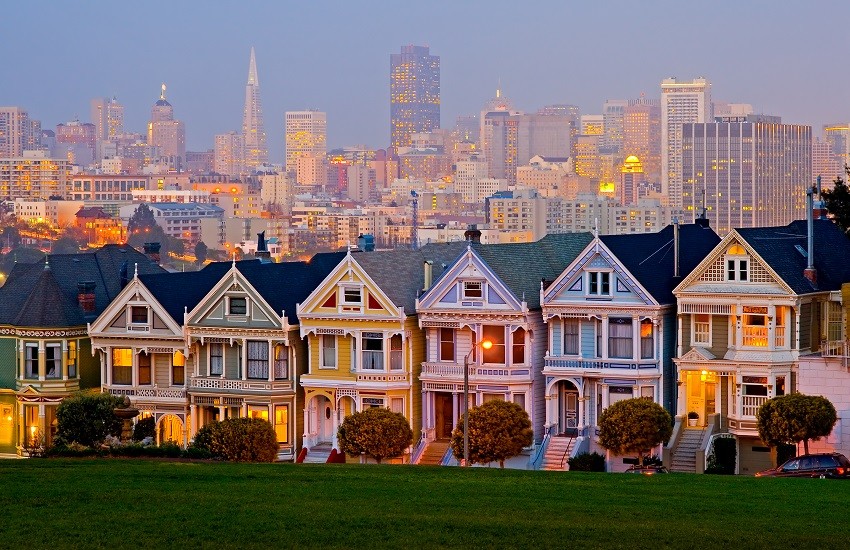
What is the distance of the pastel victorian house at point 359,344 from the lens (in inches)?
1909

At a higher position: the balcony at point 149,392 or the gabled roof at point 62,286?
the gabled roof at point 62,286

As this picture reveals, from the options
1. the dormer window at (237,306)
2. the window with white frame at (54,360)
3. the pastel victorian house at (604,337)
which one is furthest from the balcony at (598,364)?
the window with white frame at (54,360)

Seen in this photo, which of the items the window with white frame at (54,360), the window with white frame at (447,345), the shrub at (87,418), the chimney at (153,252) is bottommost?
the shrub at (87,418)

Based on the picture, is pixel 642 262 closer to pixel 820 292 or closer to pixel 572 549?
pixel 820 292

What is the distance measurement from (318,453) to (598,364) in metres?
7.98

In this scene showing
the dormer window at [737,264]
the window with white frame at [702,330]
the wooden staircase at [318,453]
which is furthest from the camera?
the wooden staircase at [318,453]

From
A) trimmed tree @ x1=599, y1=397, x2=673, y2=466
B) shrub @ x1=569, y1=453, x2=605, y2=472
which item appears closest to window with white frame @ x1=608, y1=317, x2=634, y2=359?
trimmed tree @ x1=599, y1=397, x2=673, y2=466

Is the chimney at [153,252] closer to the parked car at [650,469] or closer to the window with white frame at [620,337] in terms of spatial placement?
the window with white frame at [620,337]

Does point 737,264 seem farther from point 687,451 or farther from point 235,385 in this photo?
point 235,385

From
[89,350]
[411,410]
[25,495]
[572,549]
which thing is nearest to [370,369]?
[411,410]

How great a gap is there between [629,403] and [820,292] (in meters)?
5.30

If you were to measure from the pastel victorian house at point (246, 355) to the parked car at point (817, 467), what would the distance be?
15.1 metres

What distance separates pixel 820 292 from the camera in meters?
44.8

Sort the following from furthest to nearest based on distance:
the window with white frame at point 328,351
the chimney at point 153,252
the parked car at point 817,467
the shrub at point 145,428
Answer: the chimney at point 153,252 → the shrub at point 145,428 → the window with white frame at point 328,351 → the parked car at point 817,467
